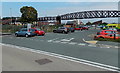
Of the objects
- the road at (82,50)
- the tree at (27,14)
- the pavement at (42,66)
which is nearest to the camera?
the pavement at (42,66)

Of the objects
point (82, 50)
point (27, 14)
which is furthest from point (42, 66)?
point (27, 14)

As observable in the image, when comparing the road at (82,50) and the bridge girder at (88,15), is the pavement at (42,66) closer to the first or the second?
the road at (82,50)

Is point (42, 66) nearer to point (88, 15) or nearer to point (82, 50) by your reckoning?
point (82, 50)

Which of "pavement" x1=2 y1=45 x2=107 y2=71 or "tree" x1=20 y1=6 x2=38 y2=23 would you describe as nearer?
"pavement" x1=2 y1=45 x2=107 y2=71

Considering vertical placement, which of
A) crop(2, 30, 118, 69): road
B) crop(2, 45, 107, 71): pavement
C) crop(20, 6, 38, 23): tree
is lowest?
crop(2, 45, 107, 71): pavement

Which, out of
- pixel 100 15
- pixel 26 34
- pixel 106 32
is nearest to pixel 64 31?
pixel 26 34

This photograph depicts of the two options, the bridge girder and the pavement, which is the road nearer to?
the pavement

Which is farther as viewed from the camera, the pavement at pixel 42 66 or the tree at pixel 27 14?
the tree at pixel 27 14

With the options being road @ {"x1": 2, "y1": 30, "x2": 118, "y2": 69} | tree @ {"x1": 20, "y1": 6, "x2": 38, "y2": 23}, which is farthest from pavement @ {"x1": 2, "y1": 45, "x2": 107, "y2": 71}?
tree @ {"x1": 20, "y1": 6, "x2": 38, "y2": 23}

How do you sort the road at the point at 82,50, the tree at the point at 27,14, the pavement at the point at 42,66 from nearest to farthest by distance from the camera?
the pavement at the point at 42,66
the road at the point at 82,50
the tree at the point at 27,14

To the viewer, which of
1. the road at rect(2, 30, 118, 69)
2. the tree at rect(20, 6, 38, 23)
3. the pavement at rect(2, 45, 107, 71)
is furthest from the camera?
the tree at rect(20, 6, 38, 23)

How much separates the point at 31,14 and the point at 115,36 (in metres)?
56.0

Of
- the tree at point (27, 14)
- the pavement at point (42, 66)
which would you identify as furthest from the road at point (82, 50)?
the tree at point (27, 14)

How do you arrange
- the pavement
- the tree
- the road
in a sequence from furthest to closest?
1. the tree
2. the road
3. the pavement
